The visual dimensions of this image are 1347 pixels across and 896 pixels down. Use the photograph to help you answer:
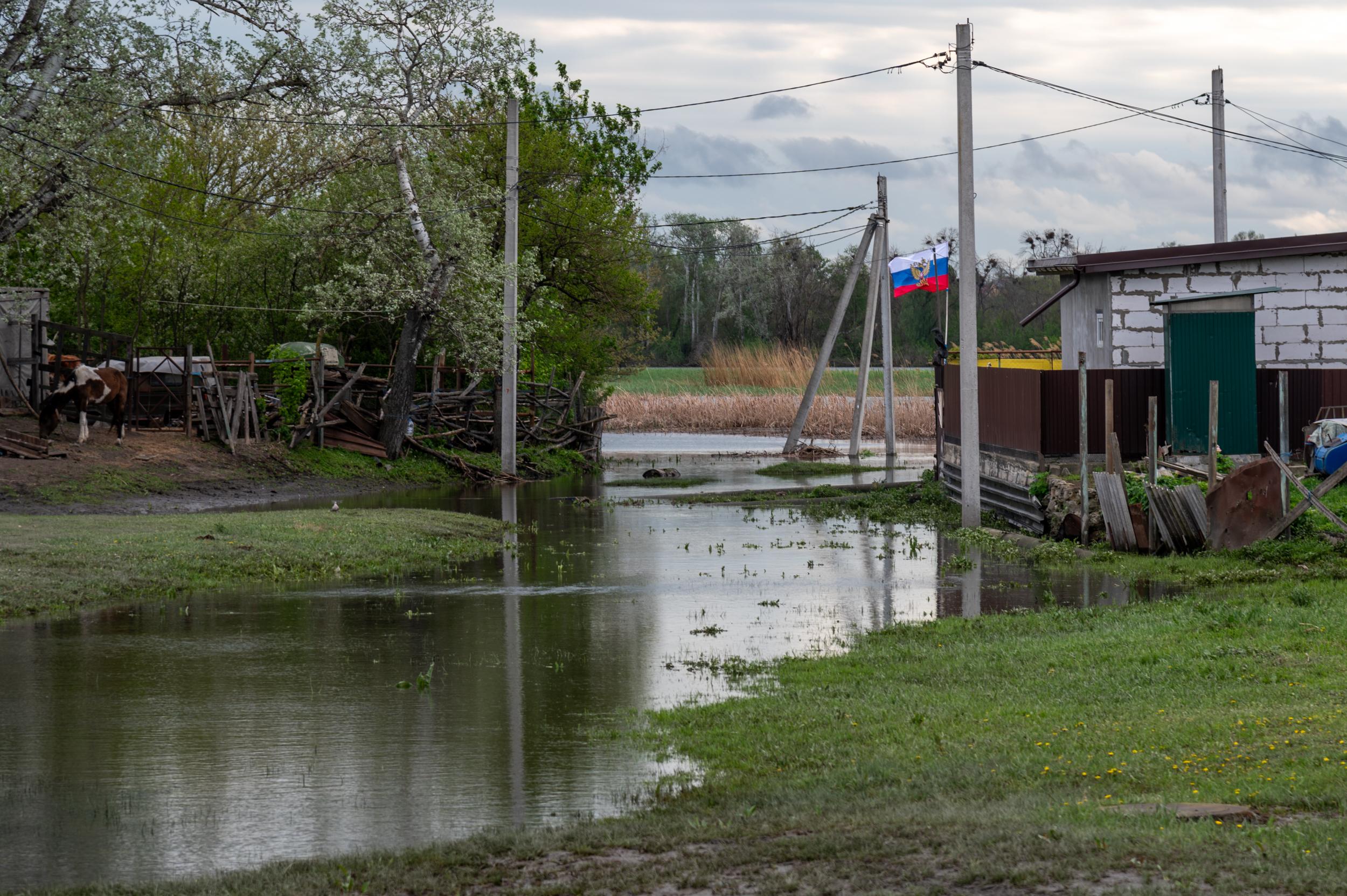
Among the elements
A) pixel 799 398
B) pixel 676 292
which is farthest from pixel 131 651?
pixel 676 292

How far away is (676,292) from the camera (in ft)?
403

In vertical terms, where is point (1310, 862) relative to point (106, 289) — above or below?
below

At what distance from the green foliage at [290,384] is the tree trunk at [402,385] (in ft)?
7.58

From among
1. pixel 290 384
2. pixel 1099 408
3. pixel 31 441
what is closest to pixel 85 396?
pixel 31 441

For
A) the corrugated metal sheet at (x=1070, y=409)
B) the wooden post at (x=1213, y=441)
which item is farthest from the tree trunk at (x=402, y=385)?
the wooden post at (x=1213, y=441)

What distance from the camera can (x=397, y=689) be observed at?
10.7m

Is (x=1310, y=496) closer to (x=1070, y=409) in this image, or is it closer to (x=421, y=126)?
(x=1070, y=409)

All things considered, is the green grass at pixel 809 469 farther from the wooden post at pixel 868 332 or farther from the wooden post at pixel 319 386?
the wooden post at pixel 319 386

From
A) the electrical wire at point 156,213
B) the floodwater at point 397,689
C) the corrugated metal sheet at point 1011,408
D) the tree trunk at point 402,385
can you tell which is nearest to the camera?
the floodwater at point 397,689

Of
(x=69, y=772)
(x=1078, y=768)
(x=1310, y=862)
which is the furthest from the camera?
(x=69, y=772)

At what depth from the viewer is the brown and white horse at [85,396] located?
29.5 metres

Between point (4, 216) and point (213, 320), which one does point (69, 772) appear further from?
point (213, 320)

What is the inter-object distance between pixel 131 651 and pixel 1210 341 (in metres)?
16.9

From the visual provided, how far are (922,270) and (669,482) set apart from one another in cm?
1434
